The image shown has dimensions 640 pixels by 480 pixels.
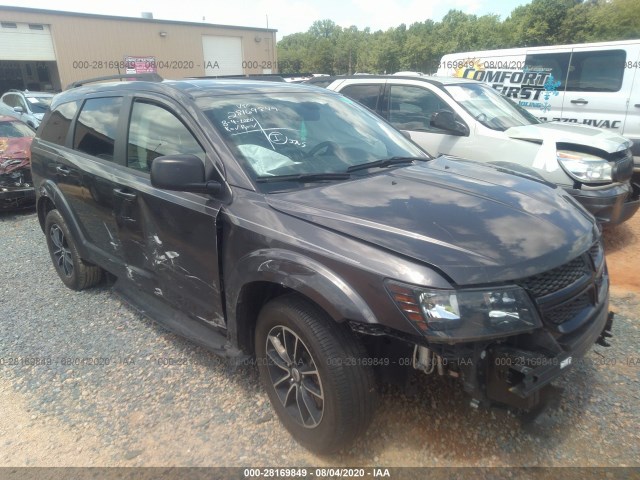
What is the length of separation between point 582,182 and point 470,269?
352 centimetres

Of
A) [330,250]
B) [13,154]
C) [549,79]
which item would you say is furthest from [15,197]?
[549,79]

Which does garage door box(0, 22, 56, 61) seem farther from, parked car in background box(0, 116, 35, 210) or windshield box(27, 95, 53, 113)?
parked car in background box(0, 116, 35, 210)

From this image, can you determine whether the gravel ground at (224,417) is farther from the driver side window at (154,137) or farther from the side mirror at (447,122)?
the side mirror at (447,122)

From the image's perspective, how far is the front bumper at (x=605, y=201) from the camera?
455 centimetres

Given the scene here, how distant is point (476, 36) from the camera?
2007 inches

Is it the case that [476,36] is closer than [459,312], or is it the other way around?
[459,312]

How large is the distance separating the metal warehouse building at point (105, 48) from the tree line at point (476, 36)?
63.7 feet

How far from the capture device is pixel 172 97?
2.92 metres

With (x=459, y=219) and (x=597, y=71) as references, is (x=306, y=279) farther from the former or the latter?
(x=597, y=71)

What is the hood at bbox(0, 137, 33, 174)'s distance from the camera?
24.6 feet

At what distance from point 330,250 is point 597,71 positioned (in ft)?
24.8

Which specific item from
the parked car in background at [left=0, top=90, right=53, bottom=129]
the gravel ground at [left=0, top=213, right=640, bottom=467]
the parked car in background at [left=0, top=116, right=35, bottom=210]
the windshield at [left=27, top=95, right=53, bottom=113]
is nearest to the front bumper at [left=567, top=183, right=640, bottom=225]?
the gravel ground at [left=0, top=213, right=640, bottom=467]

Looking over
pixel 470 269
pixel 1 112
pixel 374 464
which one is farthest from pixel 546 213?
pixel 1 112

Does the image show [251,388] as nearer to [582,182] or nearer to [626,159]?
[582,182]
